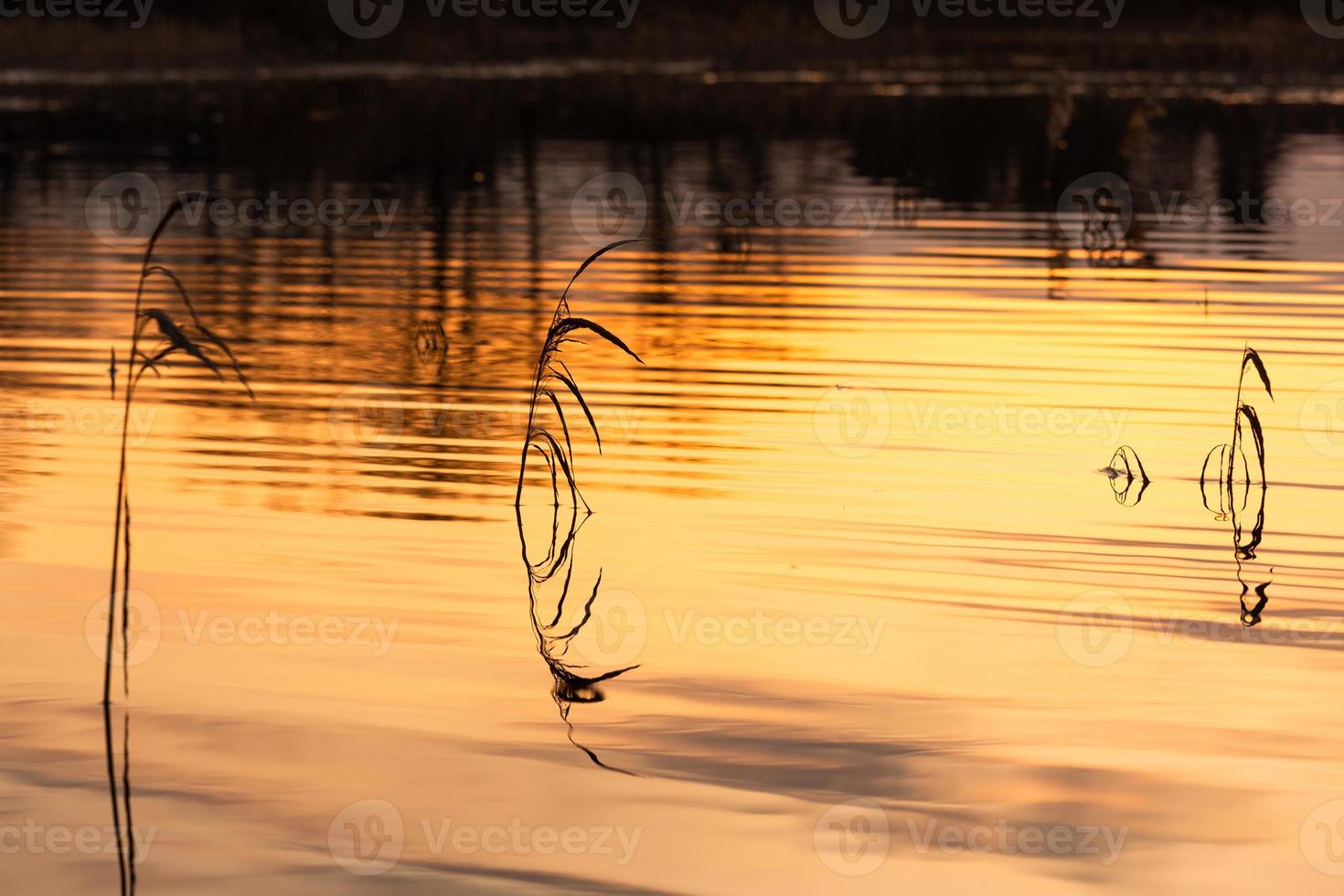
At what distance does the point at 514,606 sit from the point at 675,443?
12.0 feet

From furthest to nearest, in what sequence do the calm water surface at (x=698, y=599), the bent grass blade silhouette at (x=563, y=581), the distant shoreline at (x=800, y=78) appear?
the distant shoreline at (x=800, y=78)
the bent grass blade silhouette at (x=563, y=581)
the calm water surface at (x=698, y=599)

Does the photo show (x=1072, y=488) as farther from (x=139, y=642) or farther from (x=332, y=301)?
(x=332, y=301)

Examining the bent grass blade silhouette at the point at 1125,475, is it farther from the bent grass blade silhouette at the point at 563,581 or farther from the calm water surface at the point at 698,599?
the bent grass blade silhouette at the point at 563,581

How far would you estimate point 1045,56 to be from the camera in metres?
67.6

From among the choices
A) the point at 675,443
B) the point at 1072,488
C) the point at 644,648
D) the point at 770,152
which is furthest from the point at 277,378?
the point at 770,152

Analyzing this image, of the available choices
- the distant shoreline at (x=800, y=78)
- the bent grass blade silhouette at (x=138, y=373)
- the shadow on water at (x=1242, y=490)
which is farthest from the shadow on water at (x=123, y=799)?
the distant shoreline at (x=800, y=78)

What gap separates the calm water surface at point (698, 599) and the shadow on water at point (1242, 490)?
0.06 metres

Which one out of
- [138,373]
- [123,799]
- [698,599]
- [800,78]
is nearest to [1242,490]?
[698,599]

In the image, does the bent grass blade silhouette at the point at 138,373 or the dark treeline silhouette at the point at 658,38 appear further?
the dark treeline silhouette at the point at 658,38

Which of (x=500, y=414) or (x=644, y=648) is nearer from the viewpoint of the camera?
(x=644, y=648)

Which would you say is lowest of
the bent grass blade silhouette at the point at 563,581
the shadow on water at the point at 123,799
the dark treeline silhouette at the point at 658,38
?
the shadow on water at the point at 123,799

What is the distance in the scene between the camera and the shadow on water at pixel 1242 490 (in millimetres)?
9367

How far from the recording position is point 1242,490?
425 inches

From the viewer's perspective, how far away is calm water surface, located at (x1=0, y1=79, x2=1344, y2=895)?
239 inches
